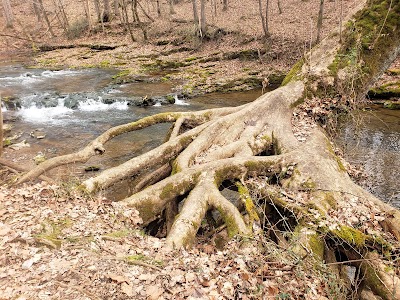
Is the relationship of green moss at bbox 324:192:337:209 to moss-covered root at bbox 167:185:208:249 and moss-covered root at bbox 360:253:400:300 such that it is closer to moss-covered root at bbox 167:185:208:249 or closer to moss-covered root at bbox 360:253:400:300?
moss-covered root at bbox 360:253:400:300

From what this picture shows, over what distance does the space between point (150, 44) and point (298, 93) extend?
24.3m

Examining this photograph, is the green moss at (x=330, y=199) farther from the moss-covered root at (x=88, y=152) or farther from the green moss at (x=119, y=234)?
the moss-covered root at (x=88, y=152)

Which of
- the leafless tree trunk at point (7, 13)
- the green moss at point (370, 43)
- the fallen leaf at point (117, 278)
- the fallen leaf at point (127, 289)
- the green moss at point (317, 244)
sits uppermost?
the leafless tree trunk at point (7, 13)

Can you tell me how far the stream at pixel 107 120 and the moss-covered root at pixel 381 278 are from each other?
2.90 m

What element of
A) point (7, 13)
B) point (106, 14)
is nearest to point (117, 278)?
point (106, 14)

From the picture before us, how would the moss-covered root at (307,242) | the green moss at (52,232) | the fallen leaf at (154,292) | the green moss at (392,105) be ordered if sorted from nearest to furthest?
the fallen leaf at (154,292) → the green moss at (52,232) → the moss-covered root at (307,242) → the green moss at (392,105)

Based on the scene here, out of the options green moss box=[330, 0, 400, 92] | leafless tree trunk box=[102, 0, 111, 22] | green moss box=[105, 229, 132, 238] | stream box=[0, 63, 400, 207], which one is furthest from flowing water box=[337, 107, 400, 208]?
leafless tree trunk box=[102, 0, 111, 22]

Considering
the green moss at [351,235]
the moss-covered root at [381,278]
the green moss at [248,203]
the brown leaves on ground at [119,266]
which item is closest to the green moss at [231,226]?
the brown leaves on ground at [119,266]

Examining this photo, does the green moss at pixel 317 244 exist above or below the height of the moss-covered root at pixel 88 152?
below

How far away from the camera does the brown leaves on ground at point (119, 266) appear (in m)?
3.35

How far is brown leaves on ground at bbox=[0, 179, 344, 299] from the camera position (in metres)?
3.35

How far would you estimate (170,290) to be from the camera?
11.0 feet

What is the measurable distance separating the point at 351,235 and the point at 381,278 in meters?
0.65

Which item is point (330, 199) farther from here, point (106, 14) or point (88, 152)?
point (106, 14)
